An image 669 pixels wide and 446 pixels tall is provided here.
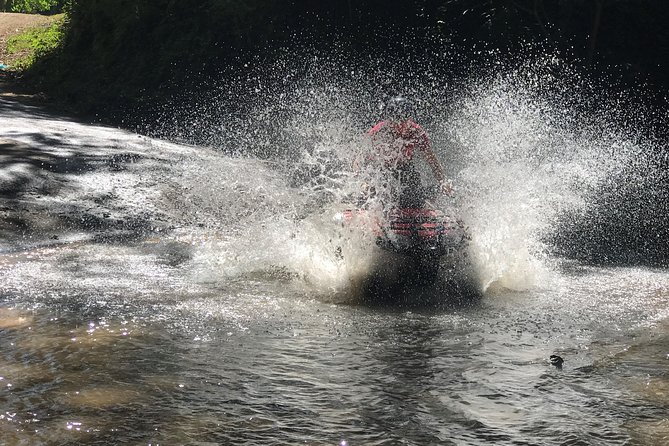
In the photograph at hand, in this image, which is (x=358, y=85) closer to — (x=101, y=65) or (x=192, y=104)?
(x=192, y=104)

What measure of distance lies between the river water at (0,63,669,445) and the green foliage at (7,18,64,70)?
16850mm

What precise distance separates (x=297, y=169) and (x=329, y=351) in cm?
959

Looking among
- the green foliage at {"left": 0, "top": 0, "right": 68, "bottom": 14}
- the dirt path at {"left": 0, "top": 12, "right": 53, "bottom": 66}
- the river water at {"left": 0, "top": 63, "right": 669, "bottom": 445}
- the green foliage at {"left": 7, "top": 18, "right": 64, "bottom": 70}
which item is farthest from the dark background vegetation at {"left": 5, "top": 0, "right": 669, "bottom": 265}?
the green foliage at {"left": 0, "top": 0, "right": 68, "bottom": 14}

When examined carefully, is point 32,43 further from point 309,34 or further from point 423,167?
point 423,167

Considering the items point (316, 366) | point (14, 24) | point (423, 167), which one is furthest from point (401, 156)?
point (14, 24)

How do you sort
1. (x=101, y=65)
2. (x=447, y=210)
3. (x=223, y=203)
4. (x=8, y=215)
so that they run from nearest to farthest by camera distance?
(x=447, y=210), (x=8, y=215), (x=223, y=203), (x=101, y=65)

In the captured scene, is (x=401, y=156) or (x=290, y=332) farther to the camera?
(x=401, y=156)

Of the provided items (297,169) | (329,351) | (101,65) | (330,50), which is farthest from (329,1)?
(329,351)

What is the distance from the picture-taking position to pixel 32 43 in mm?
29484

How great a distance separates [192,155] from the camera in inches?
563

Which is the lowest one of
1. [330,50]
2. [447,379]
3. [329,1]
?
[447,379]

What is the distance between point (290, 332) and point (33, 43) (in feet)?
88.2

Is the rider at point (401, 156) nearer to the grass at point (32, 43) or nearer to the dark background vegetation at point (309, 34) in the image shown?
the dark background vegetation at point (309, 34)

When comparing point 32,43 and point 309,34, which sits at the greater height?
point 32,43
